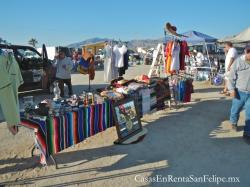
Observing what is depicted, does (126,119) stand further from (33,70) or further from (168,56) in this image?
(33,70)

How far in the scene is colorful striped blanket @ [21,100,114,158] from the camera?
430 centimetres

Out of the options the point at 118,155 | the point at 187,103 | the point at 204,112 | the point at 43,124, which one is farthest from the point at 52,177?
the point at 187,103

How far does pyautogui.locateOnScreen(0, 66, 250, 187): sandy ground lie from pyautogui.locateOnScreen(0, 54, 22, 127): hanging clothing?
955 millimetres

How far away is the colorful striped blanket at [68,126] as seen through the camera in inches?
169

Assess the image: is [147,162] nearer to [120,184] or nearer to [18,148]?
[120,184]

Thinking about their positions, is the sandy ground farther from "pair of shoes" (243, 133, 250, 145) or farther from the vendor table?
the vendor table

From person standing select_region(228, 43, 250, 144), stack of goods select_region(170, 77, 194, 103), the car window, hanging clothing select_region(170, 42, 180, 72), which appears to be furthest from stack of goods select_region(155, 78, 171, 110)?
the car window

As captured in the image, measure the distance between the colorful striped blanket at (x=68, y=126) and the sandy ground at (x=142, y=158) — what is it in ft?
1.24

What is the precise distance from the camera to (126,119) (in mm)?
5516

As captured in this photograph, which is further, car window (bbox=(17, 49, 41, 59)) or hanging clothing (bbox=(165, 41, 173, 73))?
car window (bbox=(17, 49, 41, 59))

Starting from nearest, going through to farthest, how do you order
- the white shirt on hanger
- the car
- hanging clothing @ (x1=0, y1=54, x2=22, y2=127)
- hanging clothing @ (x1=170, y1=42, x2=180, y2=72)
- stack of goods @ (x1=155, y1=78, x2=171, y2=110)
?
hanging clothing @ (x1=0, y1=54, x2=22, y2=127) < stack of goods @ (x1=155, y1=78, x2=171, y2=110) < hanging clothing @ (x1=170, y1=42, x2=180, y2=72) < the white shirt on hanger < the car

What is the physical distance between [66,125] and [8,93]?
1.06m

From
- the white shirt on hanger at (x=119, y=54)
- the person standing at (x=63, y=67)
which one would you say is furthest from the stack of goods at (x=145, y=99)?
the person standing at (x=63, y=67)

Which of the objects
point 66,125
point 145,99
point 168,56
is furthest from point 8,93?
point 168,56
